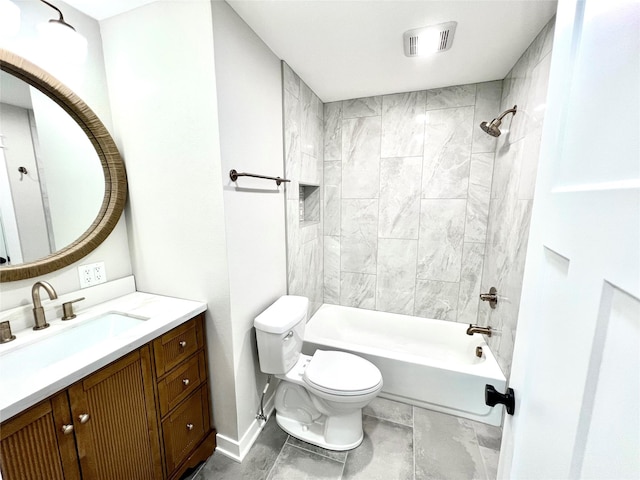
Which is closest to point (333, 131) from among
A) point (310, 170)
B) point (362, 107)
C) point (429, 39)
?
point (362, 107)

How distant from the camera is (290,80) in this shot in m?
1.87

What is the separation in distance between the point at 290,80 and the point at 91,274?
172 centimetres

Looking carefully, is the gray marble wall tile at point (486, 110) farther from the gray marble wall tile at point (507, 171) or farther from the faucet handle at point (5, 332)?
the faucet handle at point (5, 332)

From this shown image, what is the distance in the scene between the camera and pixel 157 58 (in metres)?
1.31

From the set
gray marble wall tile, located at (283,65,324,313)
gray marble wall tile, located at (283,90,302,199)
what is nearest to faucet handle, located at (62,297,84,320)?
gray marble wall tile, located at (283,65,324,313)

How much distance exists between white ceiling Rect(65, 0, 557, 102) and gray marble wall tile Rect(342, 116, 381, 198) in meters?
0.40

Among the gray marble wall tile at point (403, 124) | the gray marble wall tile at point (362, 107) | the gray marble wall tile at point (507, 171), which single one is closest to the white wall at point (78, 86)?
the gray marble wall tile at point (362, 107)

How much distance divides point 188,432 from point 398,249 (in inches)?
80.7

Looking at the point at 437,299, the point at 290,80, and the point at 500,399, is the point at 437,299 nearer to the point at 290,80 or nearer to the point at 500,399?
the point at 500,399

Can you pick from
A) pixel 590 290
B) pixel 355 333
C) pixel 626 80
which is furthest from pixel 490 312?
pixel 626 80

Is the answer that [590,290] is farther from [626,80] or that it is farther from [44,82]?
[44,82]

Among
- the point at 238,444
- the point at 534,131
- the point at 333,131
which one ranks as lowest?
the point at 238,444

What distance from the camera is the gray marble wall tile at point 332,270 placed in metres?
2.73

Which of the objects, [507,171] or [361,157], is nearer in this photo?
[507,171]
